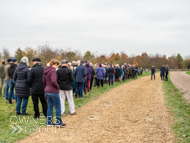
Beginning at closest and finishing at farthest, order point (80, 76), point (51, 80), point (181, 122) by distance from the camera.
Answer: point (51, 80)
point (181, 122)
point (80, 76)

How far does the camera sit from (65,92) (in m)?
7.53

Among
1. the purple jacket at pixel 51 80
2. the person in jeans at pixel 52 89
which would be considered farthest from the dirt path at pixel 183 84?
the purple jacket at pixel 51 80

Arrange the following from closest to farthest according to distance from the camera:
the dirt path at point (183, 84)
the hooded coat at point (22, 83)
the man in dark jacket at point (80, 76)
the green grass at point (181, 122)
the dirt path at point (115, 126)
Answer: the dirt path at point (115, 126)
the green grass at point (181, 122)
the hooded coat at point (22, 83)
the man in dark jacket at point (80, 76)
the dirt path at point (183, 84)

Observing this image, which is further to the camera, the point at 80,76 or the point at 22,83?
the point at 80,76

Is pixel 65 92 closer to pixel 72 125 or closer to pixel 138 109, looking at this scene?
pixel 72 125

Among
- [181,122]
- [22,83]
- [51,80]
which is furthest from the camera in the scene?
[22,83]

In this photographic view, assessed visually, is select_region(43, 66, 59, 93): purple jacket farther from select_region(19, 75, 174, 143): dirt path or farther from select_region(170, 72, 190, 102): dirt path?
select_region(170, 72, 190, 102): dirt path

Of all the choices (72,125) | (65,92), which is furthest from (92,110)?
(72,125)

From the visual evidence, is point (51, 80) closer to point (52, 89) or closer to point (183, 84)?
point (52, 89)

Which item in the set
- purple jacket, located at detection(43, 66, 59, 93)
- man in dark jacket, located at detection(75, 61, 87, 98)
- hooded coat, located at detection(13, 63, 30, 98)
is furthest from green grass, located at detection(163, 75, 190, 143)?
hooded coat, located at detection(13, 63, 30, 98)

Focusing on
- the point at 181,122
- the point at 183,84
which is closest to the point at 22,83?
the point at 181,122

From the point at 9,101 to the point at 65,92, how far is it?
3648 mm

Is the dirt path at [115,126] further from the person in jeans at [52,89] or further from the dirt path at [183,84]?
the dirt path at [183,84]

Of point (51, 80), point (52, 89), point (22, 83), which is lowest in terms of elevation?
point (52, 89)
